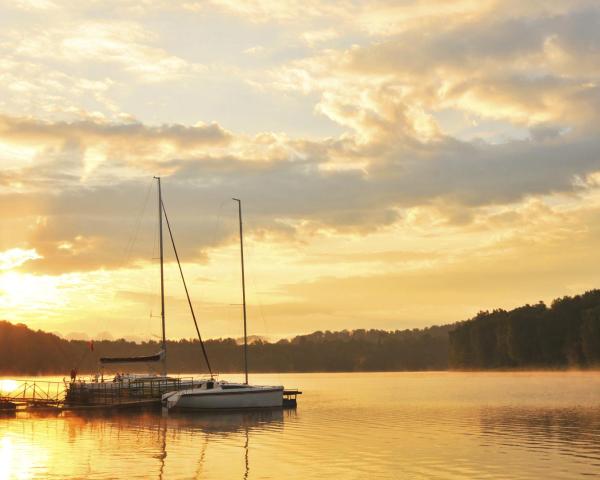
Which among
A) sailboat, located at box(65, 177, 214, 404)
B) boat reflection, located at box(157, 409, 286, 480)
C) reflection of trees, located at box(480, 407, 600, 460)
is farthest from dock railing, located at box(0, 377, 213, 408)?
reflection of trees, located at box(480, 407, 600, 460)

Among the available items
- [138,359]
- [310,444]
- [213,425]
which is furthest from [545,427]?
[138,359]

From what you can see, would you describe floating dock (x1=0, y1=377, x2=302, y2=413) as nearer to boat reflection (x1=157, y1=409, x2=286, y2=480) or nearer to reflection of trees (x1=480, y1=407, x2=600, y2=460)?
boat reflection (x1=157, y1=409, x2=286, y2=480)

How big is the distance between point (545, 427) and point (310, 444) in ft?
63.2

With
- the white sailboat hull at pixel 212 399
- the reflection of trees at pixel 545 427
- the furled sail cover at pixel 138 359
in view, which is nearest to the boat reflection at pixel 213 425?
the white sailboat hull at pixel 212 399

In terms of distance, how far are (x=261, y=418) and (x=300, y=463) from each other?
92.8 ft

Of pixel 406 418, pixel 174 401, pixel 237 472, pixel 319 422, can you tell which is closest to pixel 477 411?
pixel 406 418

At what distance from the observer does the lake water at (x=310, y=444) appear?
40094mm

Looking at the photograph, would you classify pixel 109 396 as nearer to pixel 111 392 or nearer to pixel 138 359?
pixel 111 392

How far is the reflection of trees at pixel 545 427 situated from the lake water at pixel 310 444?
0.07 meters

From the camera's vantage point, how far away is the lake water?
40.1m

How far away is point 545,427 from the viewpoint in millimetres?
60625

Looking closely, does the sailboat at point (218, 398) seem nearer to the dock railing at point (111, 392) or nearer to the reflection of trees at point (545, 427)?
the dock railing at point (111, 392)

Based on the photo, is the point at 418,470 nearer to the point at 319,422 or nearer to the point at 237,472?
the point at 237,472

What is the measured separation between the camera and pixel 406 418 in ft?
238
